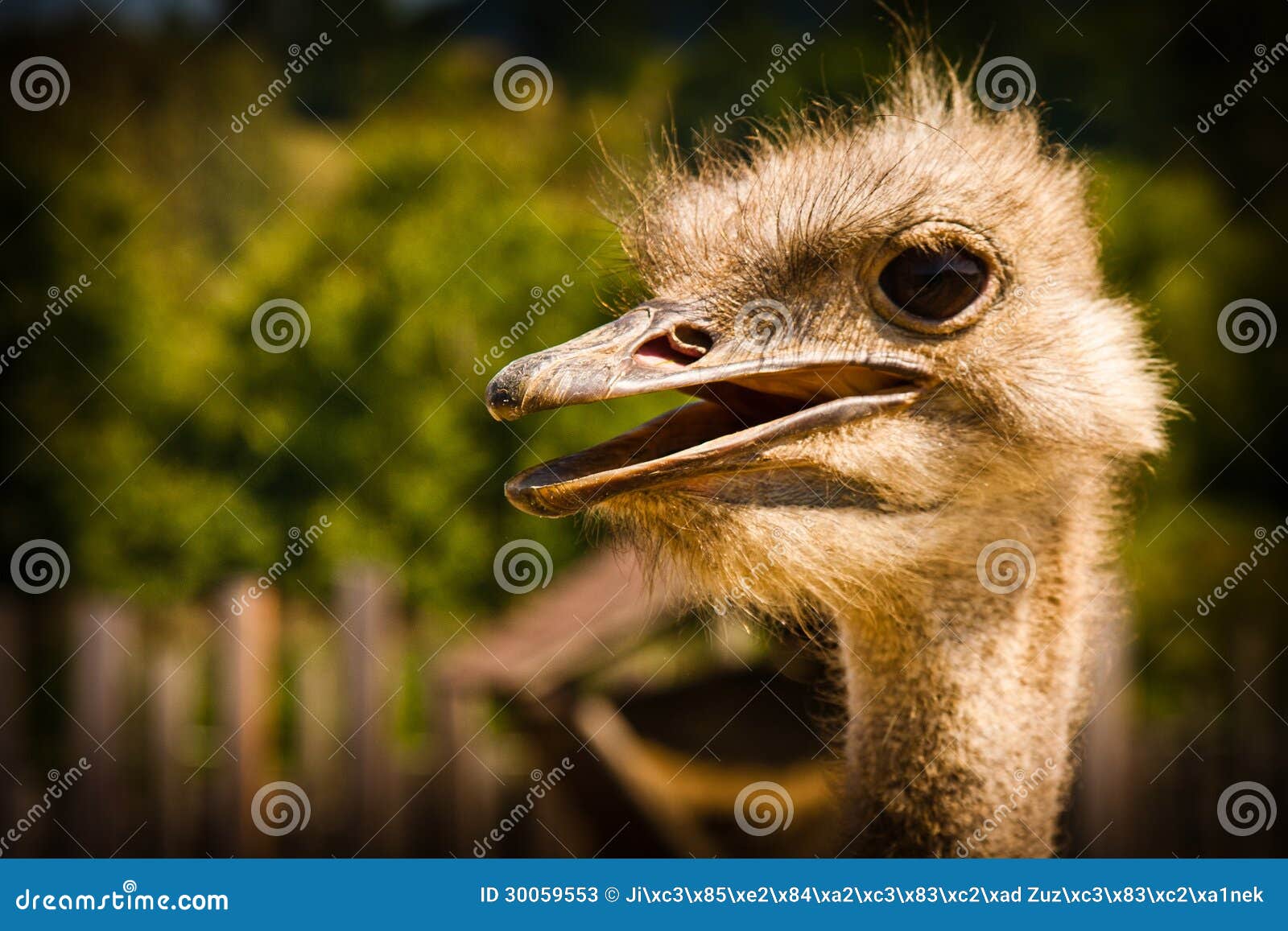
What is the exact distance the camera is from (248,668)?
360 cm

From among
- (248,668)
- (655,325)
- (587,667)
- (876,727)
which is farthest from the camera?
(587,667)

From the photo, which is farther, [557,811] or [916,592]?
[557,811]

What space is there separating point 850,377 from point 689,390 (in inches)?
8.9

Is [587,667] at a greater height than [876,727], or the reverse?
[876,727]

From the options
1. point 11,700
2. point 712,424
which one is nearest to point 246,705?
point 11,700

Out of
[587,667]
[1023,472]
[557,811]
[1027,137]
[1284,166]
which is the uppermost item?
[1284,166]

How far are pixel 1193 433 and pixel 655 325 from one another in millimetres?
5548

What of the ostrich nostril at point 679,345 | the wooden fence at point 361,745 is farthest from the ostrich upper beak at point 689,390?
the wooden fence at point 361,745

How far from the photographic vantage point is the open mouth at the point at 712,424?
4.81 feet

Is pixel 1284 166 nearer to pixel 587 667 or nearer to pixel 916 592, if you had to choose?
pixel 587 667

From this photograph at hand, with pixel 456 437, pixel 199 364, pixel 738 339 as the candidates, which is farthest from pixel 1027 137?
pixel 199 364

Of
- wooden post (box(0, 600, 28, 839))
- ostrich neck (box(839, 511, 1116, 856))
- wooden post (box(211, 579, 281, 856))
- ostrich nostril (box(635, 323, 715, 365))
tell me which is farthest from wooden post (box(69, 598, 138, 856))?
ostrich nostril (box(635, 323, 715, 365))

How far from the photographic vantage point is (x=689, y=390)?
1.61 metres

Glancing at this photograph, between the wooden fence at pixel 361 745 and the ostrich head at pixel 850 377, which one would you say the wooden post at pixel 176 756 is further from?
the ostrich head at pixel 850 377
